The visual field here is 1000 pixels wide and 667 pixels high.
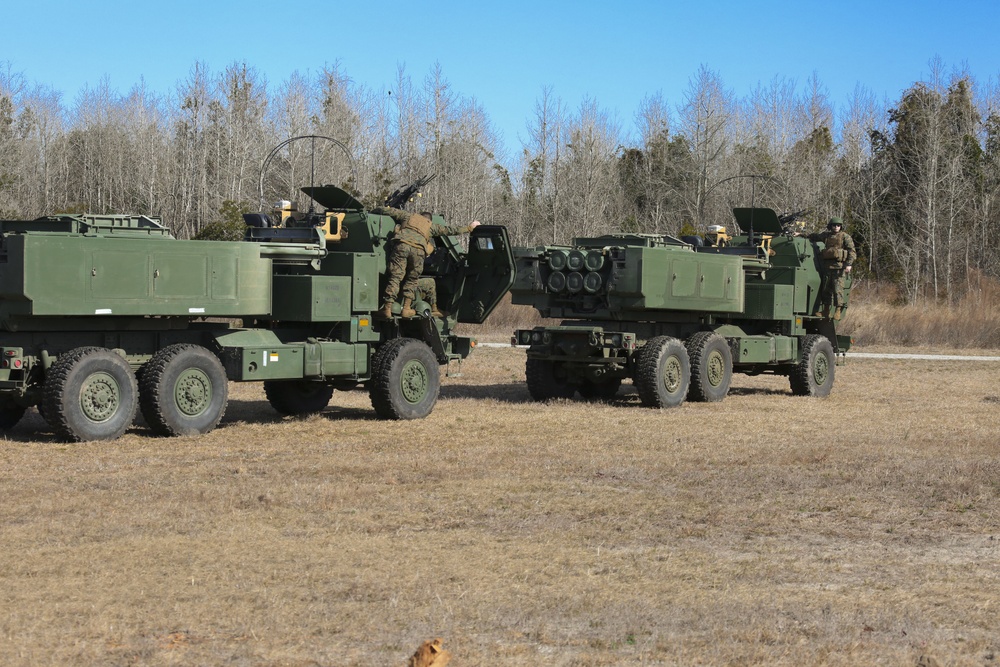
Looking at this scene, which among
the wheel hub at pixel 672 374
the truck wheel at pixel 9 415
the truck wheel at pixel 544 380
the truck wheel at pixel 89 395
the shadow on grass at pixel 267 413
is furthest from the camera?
the truck wheel at pixel 544 380

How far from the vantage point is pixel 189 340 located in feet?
50.1

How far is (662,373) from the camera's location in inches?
736

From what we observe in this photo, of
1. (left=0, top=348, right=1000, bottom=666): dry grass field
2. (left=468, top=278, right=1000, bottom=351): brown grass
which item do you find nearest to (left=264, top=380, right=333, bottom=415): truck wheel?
(left=0, top=348, right=1000, bottom=666): dry grass field

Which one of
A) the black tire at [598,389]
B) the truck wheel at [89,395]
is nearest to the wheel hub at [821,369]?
the black tire at [598,389]

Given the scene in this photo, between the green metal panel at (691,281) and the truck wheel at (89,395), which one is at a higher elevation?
the green metal panel at (691,281)

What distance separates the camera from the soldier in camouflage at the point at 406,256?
663 inches

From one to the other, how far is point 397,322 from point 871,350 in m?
20.0

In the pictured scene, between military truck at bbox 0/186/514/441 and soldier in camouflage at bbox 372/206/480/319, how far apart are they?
0.18 m

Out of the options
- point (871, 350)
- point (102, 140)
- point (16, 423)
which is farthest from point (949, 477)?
point (102, 140)

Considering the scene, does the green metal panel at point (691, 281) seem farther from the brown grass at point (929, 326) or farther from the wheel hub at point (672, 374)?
the brown grass at point (929, 326)

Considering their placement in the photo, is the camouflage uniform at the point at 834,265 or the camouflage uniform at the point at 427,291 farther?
the camouflage uniform at the point at 834,265

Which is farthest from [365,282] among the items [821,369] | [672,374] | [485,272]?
[821,369]

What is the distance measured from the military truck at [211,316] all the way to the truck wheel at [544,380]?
180cm

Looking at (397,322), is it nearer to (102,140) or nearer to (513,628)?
(513,628)
